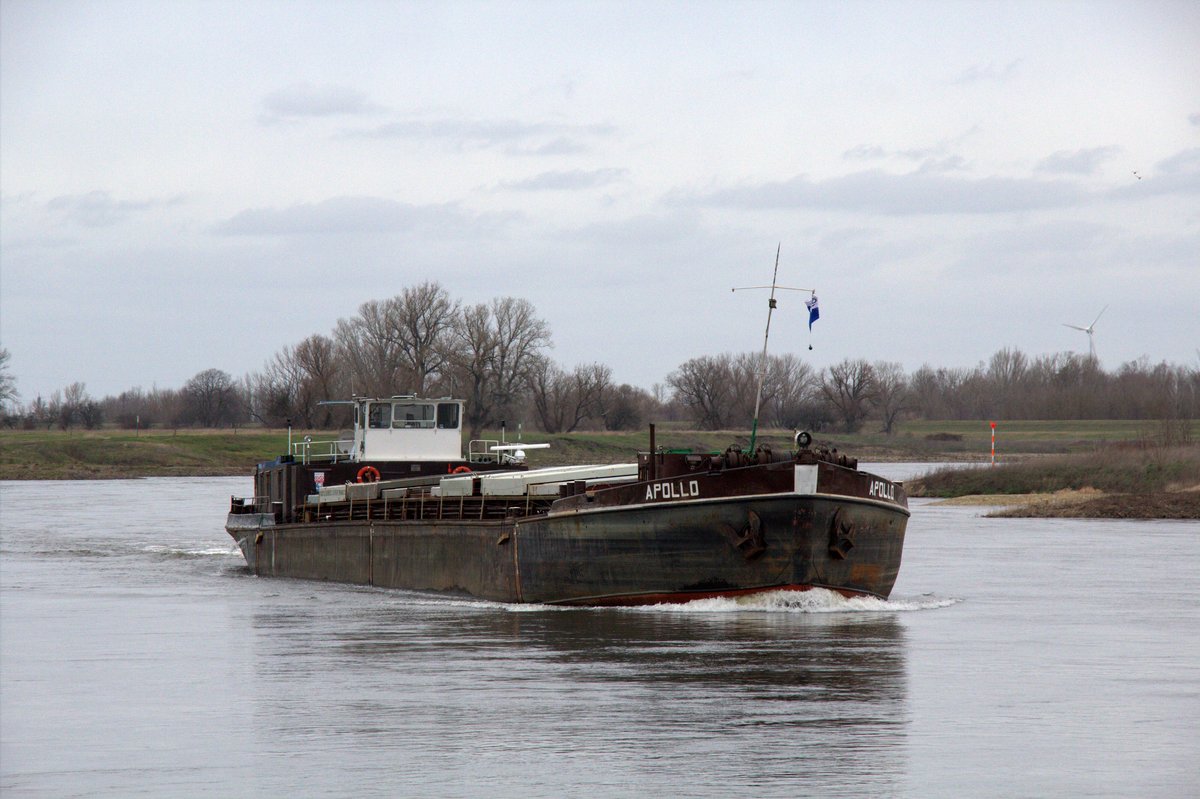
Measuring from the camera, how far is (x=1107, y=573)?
28297mm

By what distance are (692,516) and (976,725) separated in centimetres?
790

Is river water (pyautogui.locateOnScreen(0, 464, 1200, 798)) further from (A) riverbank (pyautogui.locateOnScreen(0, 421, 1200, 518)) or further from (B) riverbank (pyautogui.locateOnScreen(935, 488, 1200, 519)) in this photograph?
(A) riverbank (pyautogui.locateOnScreen(0, 421, 1200, 518))

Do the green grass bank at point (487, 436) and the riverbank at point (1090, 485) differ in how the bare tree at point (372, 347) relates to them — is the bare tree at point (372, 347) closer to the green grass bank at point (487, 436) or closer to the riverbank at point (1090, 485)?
the green grass bank at point (487, 436)

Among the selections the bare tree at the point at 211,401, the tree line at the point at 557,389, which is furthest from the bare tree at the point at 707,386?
the bare tree at the point at 211,401

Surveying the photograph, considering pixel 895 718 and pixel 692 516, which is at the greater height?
pixel 692 516

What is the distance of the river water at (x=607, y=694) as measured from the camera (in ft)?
34.0

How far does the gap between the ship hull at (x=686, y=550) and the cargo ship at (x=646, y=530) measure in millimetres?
20

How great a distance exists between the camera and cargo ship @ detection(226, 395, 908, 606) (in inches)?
780

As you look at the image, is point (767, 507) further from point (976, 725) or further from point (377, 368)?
point (377, 368)

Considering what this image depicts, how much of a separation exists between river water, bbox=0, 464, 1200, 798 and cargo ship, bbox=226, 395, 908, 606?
0.48 meters

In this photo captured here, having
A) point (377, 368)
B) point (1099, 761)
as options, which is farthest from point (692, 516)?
point (377, 368)

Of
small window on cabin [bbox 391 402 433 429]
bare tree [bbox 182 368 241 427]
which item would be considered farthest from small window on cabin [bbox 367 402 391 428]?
bare tree [bbox 182 368 241 427]

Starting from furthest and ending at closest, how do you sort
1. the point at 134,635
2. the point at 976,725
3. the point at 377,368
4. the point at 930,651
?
the point at 377,368 < the point at 134,635 < the point at 930,651 < the point at 976,725

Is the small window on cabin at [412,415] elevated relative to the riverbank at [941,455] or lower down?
elevated
